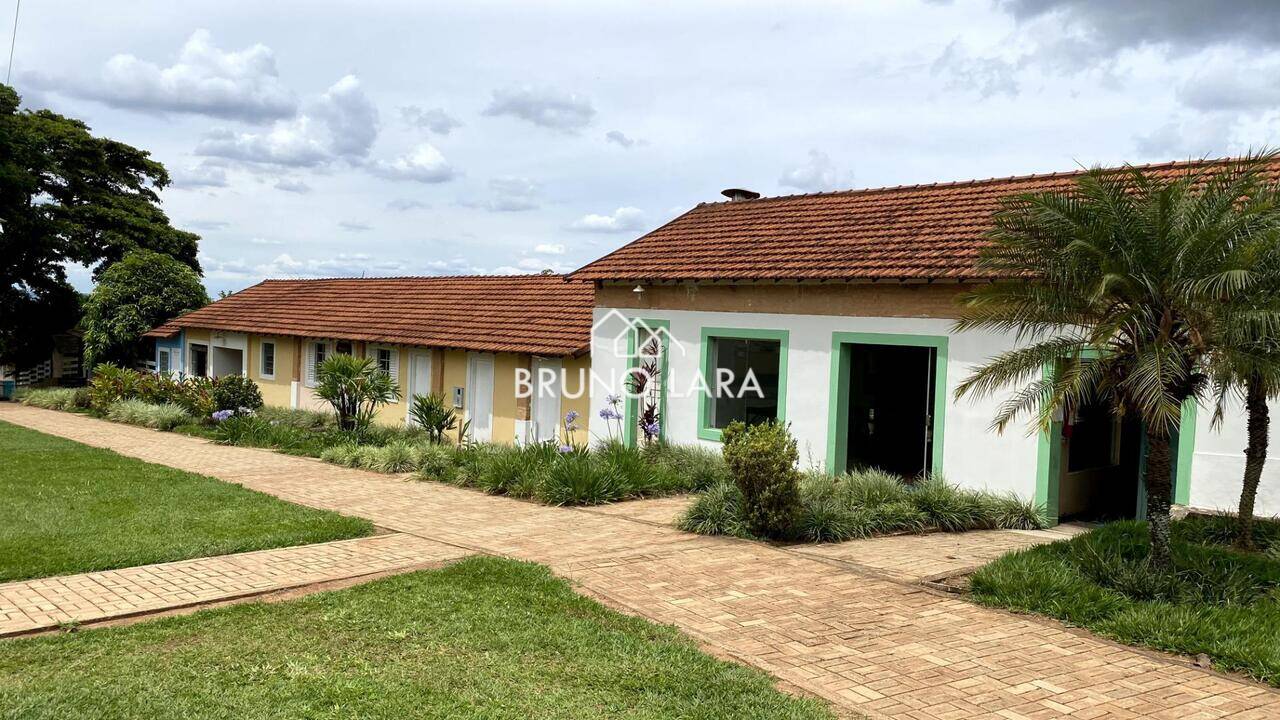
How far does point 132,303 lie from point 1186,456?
32.4 m

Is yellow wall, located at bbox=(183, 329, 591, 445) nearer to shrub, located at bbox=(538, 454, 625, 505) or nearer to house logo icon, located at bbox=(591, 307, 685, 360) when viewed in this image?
house logo icon, located at bbox=(591, 307, 685, 360)

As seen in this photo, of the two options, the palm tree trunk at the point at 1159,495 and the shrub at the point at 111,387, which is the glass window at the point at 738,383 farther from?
the shrub at the point at 111,387

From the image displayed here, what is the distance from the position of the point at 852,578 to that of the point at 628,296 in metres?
9.32

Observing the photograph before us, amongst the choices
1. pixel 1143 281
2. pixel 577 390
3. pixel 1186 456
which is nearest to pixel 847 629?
pixel 1143 281

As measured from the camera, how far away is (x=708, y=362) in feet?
52.4

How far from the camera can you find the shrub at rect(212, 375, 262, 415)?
76.9 feet

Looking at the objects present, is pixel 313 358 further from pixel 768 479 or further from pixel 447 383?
pixel 768 479

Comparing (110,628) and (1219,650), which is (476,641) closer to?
(110,628)

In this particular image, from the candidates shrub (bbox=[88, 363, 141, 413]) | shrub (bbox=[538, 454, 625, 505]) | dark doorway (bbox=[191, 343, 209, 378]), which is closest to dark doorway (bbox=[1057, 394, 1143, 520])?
shrub (bbox=[538, 454, 625, 505])

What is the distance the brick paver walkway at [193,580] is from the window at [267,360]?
20.3 metres

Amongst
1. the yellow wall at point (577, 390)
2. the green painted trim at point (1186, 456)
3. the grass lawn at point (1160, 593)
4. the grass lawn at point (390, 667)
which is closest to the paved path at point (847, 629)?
the grass lawn at point (1160, 593)

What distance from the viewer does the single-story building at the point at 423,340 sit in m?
19.5

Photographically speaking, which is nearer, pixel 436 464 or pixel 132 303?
pixel 436 464

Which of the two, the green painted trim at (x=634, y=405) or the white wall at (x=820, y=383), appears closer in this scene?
the white wall at (x=820, y=383)
